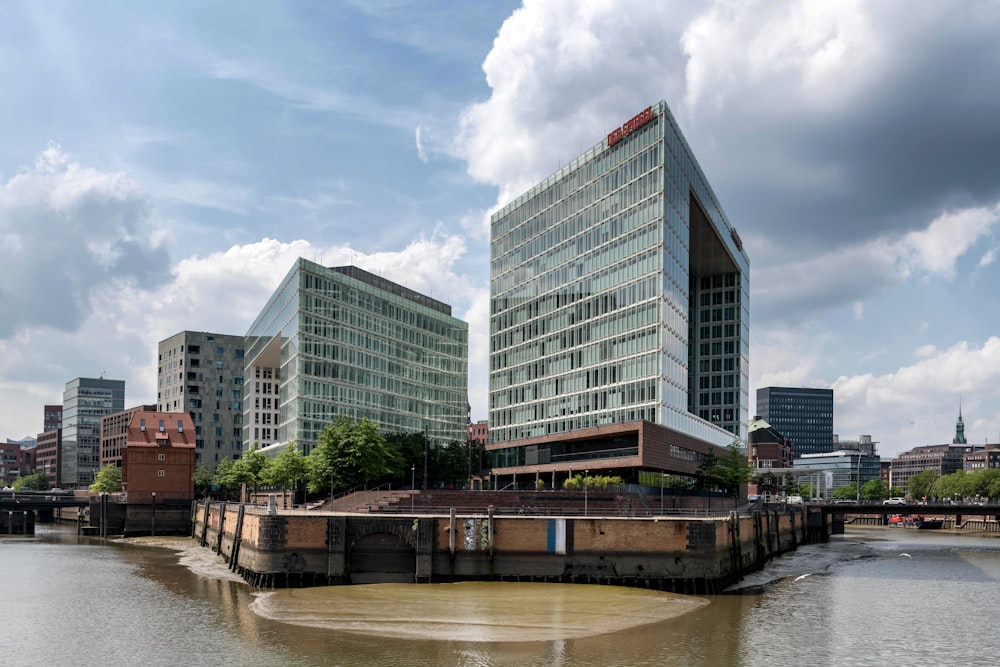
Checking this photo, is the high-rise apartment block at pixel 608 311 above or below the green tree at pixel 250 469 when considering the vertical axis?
above

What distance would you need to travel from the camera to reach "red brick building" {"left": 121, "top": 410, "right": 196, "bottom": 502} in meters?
156

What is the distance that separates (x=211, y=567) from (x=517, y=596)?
1515 inches

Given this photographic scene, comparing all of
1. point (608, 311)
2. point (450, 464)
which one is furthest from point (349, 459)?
point (450, 464)

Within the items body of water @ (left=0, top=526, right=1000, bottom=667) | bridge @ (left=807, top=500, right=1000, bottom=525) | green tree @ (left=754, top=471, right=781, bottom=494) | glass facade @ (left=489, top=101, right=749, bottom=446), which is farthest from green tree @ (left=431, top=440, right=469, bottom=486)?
body of water @ (left=0, top=526, right=1000, bottom=667)

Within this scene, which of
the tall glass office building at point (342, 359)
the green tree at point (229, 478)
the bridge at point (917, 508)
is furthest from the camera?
the green tree at point (229, 478)

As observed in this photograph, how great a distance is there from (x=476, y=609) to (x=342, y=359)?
108m

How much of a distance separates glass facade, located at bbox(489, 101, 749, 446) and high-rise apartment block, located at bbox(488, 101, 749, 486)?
0.69ft

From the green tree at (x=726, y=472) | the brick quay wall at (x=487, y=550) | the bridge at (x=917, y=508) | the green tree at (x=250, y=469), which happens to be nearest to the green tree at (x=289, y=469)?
the green tree at (x=250, y=469)

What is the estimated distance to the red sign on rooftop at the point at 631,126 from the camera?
125m

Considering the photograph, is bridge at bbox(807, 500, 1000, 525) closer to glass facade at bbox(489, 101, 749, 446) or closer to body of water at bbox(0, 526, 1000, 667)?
glass facade at bbox(489, 101, 749, 446)

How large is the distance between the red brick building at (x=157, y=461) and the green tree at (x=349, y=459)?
51748 millimetres

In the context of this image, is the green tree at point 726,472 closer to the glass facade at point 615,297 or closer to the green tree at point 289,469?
the glass facade at point 615,297

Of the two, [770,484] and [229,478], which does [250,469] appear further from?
[770,484]

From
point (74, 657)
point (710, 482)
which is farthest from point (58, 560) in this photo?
point (710, 482)
